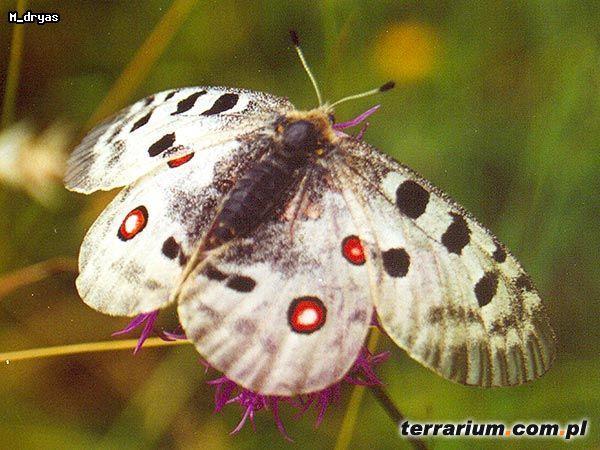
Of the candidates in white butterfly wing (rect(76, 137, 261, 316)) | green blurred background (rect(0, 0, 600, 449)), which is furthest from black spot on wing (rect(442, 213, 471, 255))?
green blurred background (rect(0, 0, 600, 449))

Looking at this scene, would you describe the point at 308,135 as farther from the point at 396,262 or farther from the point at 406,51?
the point at 406,51

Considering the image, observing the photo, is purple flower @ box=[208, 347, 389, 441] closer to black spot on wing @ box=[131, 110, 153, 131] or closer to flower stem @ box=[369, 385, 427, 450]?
Answer: flower stem @ box=[369, 385, 427, 450]

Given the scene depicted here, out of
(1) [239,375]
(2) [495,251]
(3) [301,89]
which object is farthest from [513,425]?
(3) [301,89]

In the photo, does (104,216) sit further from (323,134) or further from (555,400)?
(555,400)

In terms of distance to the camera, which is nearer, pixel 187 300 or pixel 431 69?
pixel 187 300

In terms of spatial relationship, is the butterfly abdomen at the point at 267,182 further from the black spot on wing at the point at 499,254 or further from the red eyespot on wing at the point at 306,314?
the black spot on wing at the point at 499,254

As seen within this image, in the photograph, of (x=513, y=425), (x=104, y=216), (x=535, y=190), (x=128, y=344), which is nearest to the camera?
(x=104, y=216)

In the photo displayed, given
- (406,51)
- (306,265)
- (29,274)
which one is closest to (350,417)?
(306,265)
